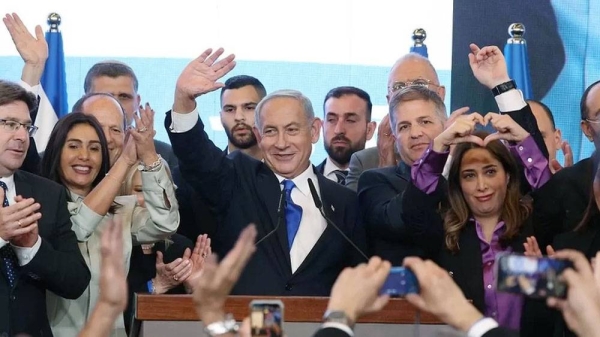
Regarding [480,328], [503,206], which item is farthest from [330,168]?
[480,328]

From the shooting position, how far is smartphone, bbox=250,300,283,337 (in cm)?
233

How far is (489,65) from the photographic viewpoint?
15.7 feet

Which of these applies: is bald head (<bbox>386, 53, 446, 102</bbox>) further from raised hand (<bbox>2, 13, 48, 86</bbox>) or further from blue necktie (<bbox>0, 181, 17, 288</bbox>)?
blue necktie (<bbox>0, 181, 17, 288</bbox>)

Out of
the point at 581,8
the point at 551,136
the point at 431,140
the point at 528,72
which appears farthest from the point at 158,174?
the point at 581,8

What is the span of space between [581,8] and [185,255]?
9.84 ft

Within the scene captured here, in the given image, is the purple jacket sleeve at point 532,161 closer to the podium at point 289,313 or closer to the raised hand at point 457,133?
the raised hand at point 457,133

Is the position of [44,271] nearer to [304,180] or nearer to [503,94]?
[304,180]

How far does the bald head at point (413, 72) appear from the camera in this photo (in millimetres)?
5520

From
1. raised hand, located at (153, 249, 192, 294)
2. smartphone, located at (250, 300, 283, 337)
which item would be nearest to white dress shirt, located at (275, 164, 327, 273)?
raised hand, located at (153, 249, 192, 294)

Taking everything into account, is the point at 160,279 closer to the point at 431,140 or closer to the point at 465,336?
the point at 431,140

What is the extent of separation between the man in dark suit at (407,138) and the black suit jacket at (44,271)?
1.08 meters

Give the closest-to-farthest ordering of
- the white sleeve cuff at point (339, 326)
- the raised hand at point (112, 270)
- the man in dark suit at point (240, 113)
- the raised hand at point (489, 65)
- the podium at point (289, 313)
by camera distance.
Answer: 1. the white sleeve cuff at point (339, 326)
2. the raised hand at point (112, 270)
3. the podium at point (289, 313)
4. the raised hand at point (489, 65)
5. the man in dark suit at point (240, 113)

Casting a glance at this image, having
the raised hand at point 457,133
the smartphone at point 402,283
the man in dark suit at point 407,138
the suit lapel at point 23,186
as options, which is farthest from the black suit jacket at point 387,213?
the smartphone at point 402,283

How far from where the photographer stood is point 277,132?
4.66m
